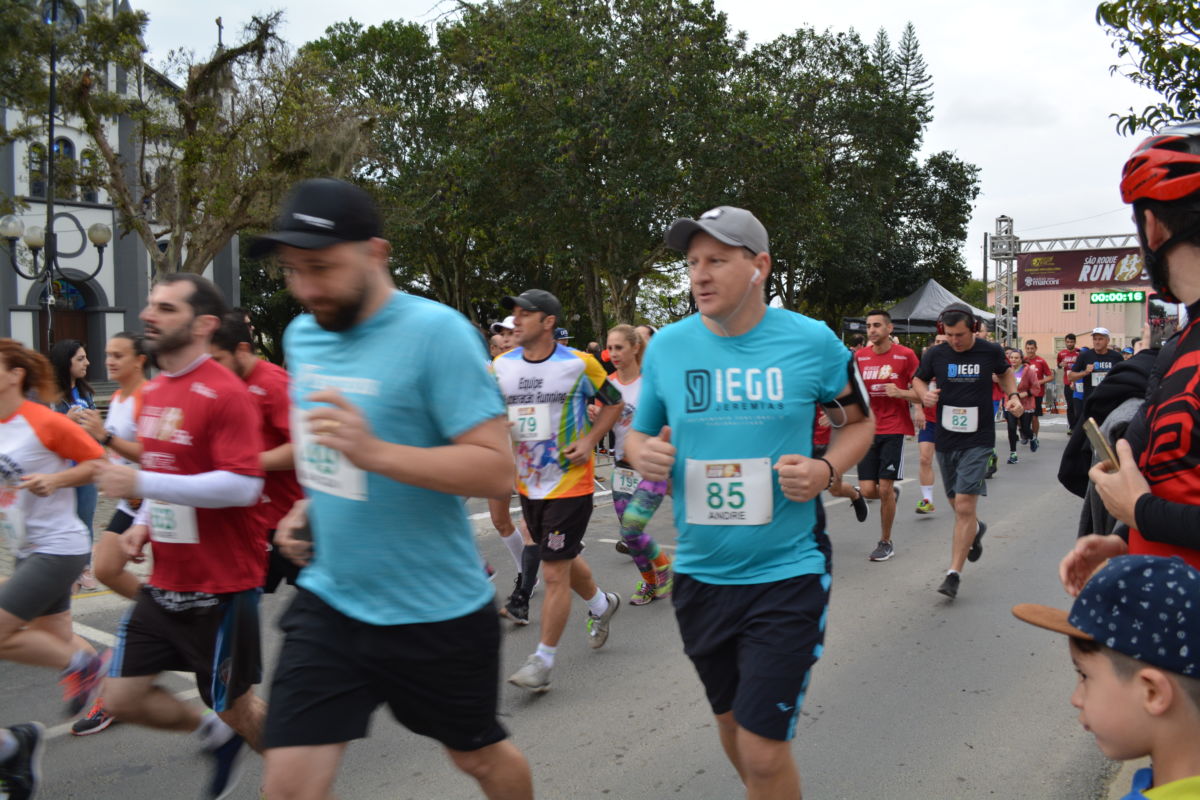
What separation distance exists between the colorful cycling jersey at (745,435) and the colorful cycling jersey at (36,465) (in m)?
2.62

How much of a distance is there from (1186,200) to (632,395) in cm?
576

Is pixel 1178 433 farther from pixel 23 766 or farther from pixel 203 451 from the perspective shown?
pixel 23 766

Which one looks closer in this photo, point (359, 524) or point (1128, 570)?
point (1128, 570)

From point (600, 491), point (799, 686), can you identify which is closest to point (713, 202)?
point (600, 491)

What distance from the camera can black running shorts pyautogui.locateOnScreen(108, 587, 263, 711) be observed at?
10.8 feet

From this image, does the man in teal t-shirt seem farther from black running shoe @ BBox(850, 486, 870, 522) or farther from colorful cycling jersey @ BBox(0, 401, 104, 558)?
black running shoe @ BBox(850, 486, 870, 522)

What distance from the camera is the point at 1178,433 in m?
1.80

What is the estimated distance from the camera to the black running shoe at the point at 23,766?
3459mm

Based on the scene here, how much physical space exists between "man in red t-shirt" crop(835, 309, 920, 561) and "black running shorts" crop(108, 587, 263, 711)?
18.9ft

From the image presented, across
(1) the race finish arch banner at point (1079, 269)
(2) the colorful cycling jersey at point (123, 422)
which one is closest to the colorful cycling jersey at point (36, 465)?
(2) the colorful cycling jersey at point (123, 422)

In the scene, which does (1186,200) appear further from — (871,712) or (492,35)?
(492,35)

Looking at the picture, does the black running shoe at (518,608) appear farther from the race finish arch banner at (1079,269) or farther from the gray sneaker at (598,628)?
the race finish arch banner at (1079,269)

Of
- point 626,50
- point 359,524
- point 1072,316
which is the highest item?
point 626,50

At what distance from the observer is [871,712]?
4.58 meters
